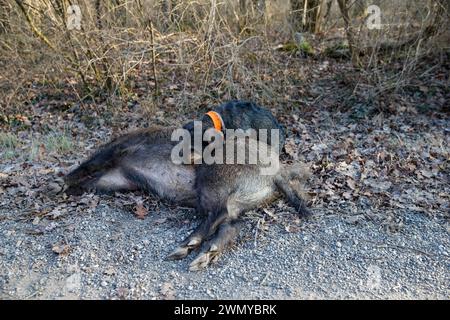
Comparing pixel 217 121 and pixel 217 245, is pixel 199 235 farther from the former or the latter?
pixel 217 121

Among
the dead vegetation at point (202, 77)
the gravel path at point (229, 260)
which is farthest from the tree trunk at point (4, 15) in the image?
the gravel path at point (229, 260)

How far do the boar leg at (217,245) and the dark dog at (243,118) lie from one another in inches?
51.8

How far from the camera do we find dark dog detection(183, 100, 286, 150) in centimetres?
491

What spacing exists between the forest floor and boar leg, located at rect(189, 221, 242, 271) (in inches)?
2.8

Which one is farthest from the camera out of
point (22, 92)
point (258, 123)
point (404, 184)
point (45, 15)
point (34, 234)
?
point (22, 92)

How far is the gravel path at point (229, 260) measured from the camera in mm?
3336

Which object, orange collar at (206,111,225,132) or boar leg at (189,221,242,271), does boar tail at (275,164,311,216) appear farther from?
orange collar at (206,111,225,132)

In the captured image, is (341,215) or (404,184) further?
(404,184)

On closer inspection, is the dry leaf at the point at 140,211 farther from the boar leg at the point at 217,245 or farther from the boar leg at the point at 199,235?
the boar leg at the point at 217,245

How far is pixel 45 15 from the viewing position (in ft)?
21.3

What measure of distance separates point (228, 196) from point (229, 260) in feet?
1.99
